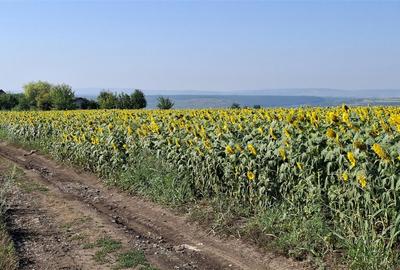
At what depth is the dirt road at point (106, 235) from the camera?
5637 mm

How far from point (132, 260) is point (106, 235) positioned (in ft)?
3.56

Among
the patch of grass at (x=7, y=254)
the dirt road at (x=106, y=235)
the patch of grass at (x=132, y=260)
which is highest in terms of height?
the patch of grass at (x=7, y=254)

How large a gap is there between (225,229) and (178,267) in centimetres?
127

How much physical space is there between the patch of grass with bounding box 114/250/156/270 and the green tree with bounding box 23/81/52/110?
68.7 meters

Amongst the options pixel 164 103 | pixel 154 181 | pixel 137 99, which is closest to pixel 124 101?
pixel 137 99

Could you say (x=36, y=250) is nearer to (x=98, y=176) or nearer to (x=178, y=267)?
(x=178, y=267)

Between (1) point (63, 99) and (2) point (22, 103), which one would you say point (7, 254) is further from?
(2) point (22, 103)

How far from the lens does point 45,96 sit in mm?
73438

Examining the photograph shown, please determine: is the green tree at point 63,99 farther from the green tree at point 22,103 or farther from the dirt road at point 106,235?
the dirt road at point 106,235

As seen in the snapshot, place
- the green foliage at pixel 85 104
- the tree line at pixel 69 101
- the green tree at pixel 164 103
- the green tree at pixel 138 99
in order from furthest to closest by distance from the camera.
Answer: the green foliage at pixel 85 104 → the green tree at pixel 138 99 → the tree line at pixel 69 101 → the green tree at pixel 164 103

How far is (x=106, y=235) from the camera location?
6.58 meters

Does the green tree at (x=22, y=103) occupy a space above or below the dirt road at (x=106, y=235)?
below

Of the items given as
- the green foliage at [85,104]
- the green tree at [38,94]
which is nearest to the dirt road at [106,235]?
the green foliage at [85,104]

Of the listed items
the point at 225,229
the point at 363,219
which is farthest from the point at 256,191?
the point at 363,219
